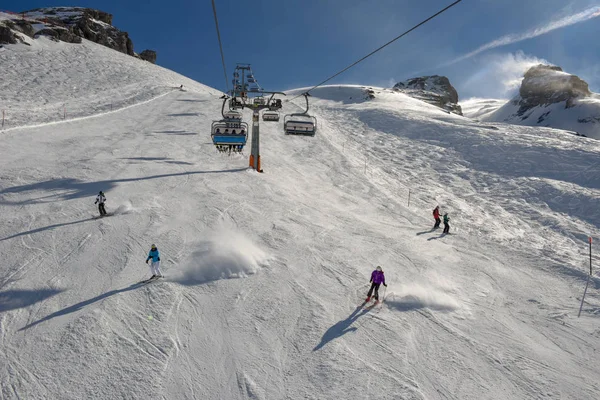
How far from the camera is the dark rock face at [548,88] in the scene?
148375 mm

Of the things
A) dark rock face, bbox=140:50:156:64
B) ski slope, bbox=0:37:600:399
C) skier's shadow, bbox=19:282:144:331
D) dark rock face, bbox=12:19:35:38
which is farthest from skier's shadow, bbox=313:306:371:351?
dark rock face, bbox=140:50:156:64

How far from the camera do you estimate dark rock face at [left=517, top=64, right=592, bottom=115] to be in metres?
148

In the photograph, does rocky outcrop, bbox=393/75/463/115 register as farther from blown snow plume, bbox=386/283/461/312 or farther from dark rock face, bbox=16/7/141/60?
blown snow plume, bbox=386/283/461/312

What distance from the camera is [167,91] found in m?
48.3

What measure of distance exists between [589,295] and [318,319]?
9.74 m

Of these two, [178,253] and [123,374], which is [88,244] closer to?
[178,253]

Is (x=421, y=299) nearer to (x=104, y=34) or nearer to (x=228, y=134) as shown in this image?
(x=228, y=134)

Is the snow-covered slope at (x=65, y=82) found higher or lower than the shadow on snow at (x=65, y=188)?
higher

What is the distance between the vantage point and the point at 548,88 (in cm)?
15888

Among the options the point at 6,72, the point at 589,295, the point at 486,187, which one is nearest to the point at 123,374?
the point at 589,295

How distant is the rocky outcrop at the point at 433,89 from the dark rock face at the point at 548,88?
50.9m

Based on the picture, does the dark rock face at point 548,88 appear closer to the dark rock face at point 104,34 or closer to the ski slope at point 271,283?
the ski slope at point 271,283

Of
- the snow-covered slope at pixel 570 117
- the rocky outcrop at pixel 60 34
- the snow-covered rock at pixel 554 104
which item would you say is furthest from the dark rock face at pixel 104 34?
the snow-covered rock at pixel 554 104

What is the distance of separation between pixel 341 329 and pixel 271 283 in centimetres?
240
